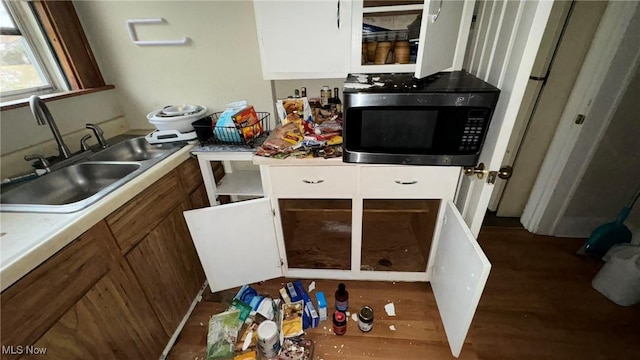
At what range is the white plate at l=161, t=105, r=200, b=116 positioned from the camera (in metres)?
1.38

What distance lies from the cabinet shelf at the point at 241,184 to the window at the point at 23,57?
0.99 metres

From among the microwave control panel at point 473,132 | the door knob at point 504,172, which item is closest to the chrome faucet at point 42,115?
the microwave control panel at point 473,132

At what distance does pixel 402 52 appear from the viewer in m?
1.19

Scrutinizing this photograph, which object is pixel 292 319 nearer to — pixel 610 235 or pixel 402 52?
pixel 402 52

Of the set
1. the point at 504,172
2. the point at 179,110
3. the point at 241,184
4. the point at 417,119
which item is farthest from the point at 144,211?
the point at 504,172

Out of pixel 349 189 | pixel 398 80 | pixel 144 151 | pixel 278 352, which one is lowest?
pixel 278 352

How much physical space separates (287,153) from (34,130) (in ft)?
3.74

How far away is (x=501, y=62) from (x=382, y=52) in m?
0.51

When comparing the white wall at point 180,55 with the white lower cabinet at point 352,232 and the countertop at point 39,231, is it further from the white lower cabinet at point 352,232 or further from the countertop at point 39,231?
the countertop at point 39,231

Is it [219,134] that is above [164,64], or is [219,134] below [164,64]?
below

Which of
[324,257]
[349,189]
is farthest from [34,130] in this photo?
[324,257]

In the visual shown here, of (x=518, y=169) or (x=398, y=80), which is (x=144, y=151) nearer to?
(x=398, y=80)

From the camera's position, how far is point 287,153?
1159 mm

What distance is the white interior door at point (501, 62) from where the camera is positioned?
738 millimetres
